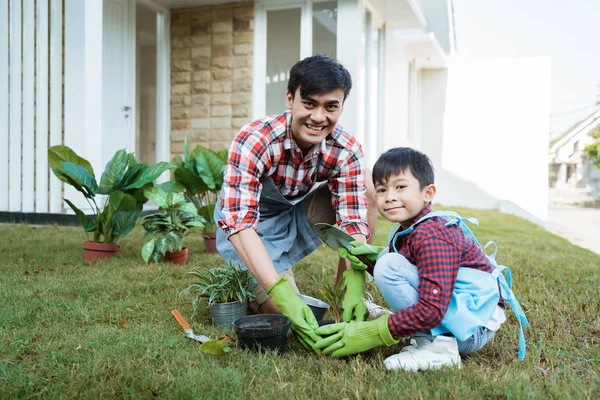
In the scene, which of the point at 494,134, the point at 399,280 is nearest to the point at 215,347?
the point at 399,280

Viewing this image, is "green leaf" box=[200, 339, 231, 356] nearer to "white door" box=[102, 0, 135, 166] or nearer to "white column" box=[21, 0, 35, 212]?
"white column" box=[21, 0, 35, 212]

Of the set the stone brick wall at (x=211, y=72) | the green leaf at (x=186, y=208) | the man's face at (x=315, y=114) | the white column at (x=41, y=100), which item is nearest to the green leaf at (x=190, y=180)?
the green leaf at (x=186, y=208)

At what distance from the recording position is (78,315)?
6.53ft

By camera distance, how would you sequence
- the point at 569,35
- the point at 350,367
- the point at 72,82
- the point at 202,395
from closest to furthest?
the point at 202,395 → the point at 350,367 → the point at 72,82 → the point at 569,35

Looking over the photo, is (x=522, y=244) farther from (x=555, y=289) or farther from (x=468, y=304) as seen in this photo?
(x=468, y=304)

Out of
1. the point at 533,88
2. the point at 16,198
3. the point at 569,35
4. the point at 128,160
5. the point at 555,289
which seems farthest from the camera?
the point at 569,35

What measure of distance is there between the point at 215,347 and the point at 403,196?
2.54ft

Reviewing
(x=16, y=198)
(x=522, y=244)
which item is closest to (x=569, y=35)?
(x=522, y=244)

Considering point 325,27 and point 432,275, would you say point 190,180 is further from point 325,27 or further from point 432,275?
point 325,27

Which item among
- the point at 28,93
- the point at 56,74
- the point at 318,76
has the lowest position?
the point at 318,76

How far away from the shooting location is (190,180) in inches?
132

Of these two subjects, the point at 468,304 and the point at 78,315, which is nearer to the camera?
the point at 468,304

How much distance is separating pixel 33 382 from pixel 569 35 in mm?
37313

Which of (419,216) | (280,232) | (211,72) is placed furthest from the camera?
(211,72)
